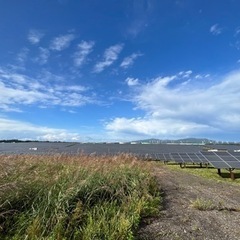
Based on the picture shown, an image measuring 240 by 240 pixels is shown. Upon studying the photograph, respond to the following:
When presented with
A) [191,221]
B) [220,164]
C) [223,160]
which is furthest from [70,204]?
[223,160]

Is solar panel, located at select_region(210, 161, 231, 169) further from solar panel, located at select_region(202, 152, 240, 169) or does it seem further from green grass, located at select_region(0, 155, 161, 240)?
green grass, located at select_region(0, 155, 161, 240)

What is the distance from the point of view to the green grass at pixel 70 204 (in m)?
5.60

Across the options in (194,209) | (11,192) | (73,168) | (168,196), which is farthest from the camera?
(168,196)

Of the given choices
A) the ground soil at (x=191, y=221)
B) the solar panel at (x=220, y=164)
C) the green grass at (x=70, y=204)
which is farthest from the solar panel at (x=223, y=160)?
the green grass at (x=70, y=204)

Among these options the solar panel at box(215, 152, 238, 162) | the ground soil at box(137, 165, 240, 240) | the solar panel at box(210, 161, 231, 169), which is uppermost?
the solar panel at box(215, 152, 238, 162)

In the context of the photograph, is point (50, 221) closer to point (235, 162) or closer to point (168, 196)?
point (168, 196)

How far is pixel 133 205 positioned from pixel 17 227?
304cm

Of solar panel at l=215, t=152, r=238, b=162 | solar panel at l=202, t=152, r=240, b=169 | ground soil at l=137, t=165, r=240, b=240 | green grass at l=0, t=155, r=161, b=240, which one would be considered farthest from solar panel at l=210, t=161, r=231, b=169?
green grass at l=0, t=155, r=161, b=240

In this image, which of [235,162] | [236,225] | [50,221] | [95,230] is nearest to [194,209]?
[236,225]

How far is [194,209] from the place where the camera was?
8383mm

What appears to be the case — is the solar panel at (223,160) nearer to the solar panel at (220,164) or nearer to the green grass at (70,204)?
the solar panel at (220,164)

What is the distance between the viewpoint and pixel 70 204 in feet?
21.6

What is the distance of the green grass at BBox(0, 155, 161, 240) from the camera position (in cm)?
560

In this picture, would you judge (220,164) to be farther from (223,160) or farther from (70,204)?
(70,204)
